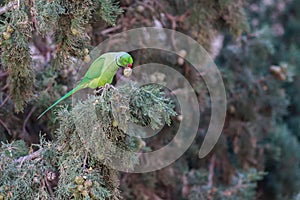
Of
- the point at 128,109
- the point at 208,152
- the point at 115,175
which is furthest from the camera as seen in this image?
the point at 208,152

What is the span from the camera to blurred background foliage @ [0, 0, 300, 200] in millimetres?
1211

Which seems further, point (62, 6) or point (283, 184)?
point (283, 184)

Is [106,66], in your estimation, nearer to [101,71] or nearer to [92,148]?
[101,71]

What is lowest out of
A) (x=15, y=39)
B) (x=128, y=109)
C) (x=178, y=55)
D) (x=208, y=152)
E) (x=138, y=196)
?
(x=208, y=152)

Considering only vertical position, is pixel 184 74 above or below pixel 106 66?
below

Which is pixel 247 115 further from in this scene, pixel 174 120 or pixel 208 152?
pixel 174 120

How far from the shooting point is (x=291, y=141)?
11.3 ft

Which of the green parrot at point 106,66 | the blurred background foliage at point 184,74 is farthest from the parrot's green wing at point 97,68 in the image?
the blurred background foliage at point 184,74

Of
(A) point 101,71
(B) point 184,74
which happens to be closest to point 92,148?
(A) point 101,71

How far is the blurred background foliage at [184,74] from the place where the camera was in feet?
3.97

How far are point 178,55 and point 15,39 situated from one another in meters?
1.09

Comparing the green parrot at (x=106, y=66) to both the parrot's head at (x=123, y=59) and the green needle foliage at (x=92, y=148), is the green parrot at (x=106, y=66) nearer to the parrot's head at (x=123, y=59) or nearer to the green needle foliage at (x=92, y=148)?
the parrot's head at (x=123, y=59)

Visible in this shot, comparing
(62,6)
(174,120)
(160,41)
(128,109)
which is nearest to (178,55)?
(160,41)

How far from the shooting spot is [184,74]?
2.21m
